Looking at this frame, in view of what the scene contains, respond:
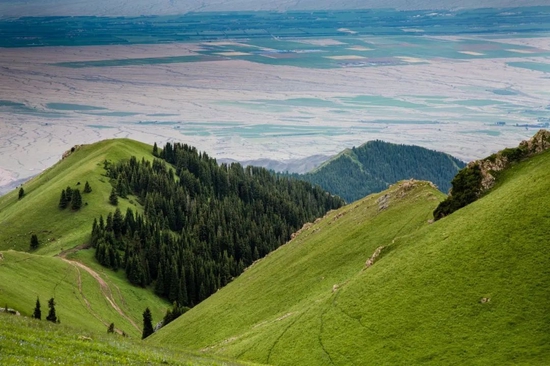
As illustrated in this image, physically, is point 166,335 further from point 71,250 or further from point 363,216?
point 71,250

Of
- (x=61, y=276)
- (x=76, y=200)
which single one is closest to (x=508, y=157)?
(x=61, y=276)

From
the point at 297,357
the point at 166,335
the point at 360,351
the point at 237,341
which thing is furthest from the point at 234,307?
the point at 360,351

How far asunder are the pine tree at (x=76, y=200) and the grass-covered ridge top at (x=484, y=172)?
138684 mm

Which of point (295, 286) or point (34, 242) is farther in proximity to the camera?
point (34, 242)

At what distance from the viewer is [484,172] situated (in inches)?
3091

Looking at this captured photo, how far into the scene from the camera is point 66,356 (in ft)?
124

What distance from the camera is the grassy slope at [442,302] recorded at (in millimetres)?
50406

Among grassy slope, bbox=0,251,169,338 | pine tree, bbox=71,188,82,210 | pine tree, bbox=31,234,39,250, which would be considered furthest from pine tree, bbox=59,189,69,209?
grassy slope, bbox=0,251,169,338

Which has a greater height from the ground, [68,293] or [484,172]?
[484,172]

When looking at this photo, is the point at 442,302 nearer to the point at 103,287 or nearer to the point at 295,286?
the point at 295,286

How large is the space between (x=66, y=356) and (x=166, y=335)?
6123 cm

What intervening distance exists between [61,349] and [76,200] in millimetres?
164333

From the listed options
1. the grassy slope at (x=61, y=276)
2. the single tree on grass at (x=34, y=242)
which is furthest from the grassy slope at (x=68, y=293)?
the single tree on grass at (x=34, y=242)

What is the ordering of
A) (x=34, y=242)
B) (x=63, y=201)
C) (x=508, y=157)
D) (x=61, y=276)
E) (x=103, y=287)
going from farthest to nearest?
(x=63, y=201) < (x=34, y=242) < (x=103, y=287) < (x=61, y=276) < (x=508, y=157)
